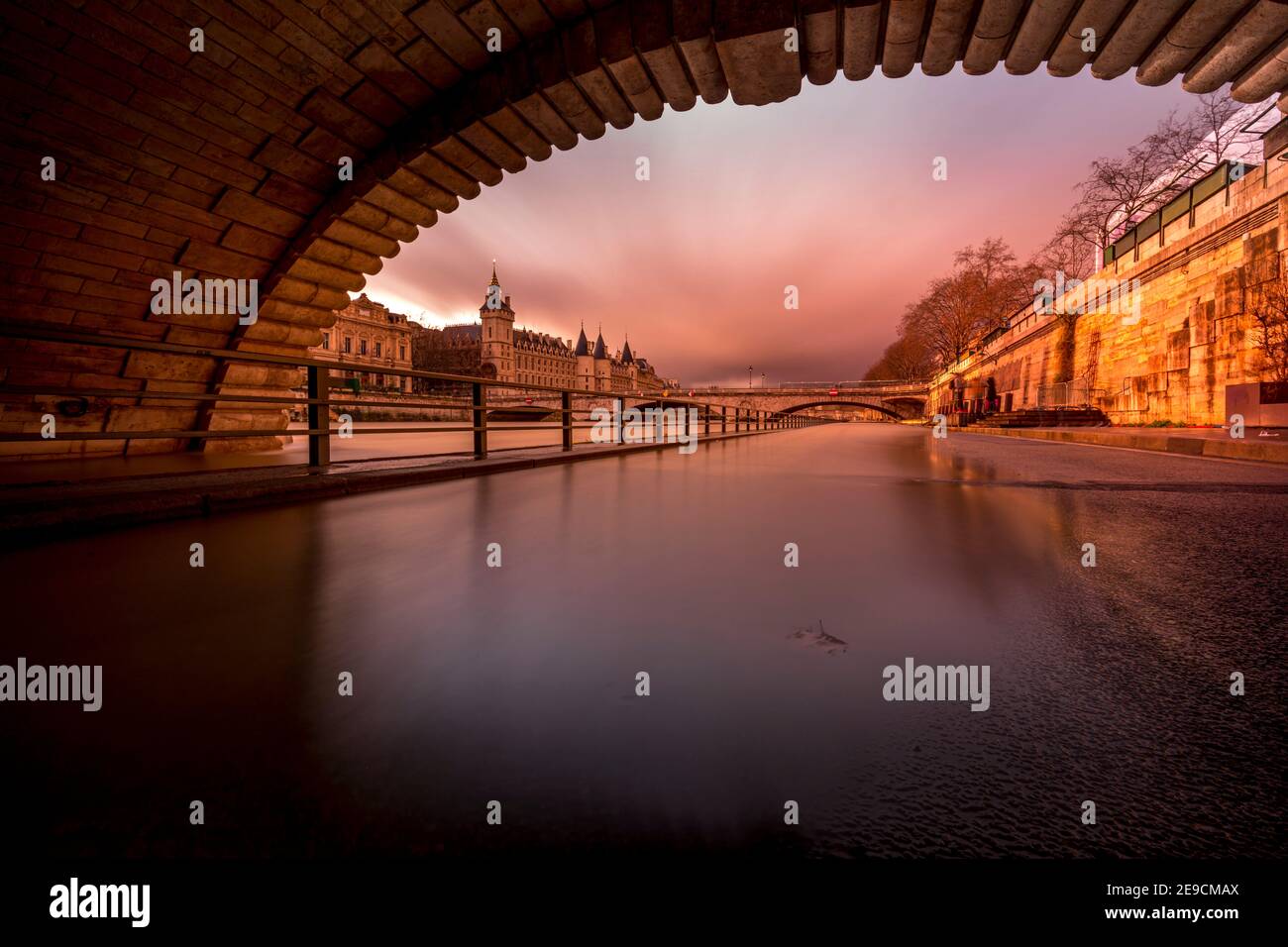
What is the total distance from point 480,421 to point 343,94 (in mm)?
3941

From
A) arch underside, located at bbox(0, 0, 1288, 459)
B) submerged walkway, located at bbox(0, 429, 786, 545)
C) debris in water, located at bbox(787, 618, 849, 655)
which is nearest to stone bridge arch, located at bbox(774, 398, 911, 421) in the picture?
arch underside, located at bbox(0, 0, 1288, 459)

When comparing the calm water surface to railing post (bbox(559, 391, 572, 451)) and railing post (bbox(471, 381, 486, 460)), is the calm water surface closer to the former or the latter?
railing post (bbox(471, 381, 486, 460))

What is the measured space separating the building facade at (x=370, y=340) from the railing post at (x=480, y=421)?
5948 centimetres

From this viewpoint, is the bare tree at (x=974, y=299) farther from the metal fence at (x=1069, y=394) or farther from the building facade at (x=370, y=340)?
the building facade at (x=370, y=340)

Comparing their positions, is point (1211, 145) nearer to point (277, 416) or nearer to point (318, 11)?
point (318, 11)

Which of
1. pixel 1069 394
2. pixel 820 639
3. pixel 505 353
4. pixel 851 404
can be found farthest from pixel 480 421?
pixel 505 353

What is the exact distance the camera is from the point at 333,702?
1224 millimetres

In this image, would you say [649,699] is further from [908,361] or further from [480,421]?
[908,361]

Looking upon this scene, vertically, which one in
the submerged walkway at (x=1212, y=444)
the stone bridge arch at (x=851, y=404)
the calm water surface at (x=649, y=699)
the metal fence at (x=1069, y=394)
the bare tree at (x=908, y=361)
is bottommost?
the calm water surface at (x=649, y=699)

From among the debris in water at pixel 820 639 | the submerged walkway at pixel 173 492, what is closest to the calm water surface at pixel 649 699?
the debris in water at pixel 820 639

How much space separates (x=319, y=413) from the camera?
5691 mm

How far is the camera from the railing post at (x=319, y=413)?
5520mm

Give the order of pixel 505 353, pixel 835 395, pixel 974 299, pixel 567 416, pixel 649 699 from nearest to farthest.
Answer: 1. pixel 649 699
2. pixel 567 416
3. pixel 974 299
4. pixel 835 395
5. pixel 505 353
